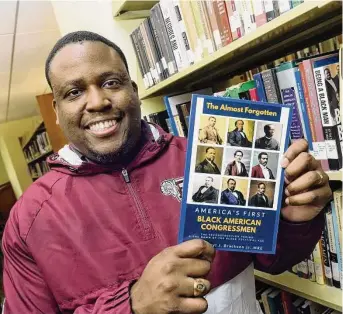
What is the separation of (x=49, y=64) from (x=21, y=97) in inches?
163

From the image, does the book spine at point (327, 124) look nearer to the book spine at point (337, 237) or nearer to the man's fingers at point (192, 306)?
the book spine at point (337, 237)

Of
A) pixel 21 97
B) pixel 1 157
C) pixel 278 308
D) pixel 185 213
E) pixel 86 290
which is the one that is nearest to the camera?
pixel 185 213

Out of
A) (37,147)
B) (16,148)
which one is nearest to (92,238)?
(37,147)

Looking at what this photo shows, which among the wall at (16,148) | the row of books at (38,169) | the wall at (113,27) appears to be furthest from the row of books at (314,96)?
the wall at (16,148)

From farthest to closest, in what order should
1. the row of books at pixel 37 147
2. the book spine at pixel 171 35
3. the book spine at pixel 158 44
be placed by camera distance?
1. the row of books at pixel 37 147
2. the book spine at pixel 158 44
3. the book spine at pixel 171 35

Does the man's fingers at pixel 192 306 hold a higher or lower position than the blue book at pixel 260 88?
lower

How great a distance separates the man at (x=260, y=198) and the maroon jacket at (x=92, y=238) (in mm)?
103

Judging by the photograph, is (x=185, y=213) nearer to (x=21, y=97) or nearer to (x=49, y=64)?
(x=49, y=64)

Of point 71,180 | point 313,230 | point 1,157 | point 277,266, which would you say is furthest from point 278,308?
point 1,157

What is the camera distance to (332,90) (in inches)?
33.9

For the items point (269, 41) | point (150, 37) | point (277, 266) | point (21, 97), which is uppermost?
point (21, 97)

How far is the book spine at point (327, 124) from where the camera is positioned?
878 millimetres

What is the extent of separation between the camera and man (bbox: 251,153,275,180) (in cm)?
69

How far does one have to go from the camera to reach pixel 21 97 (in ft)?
15.3
